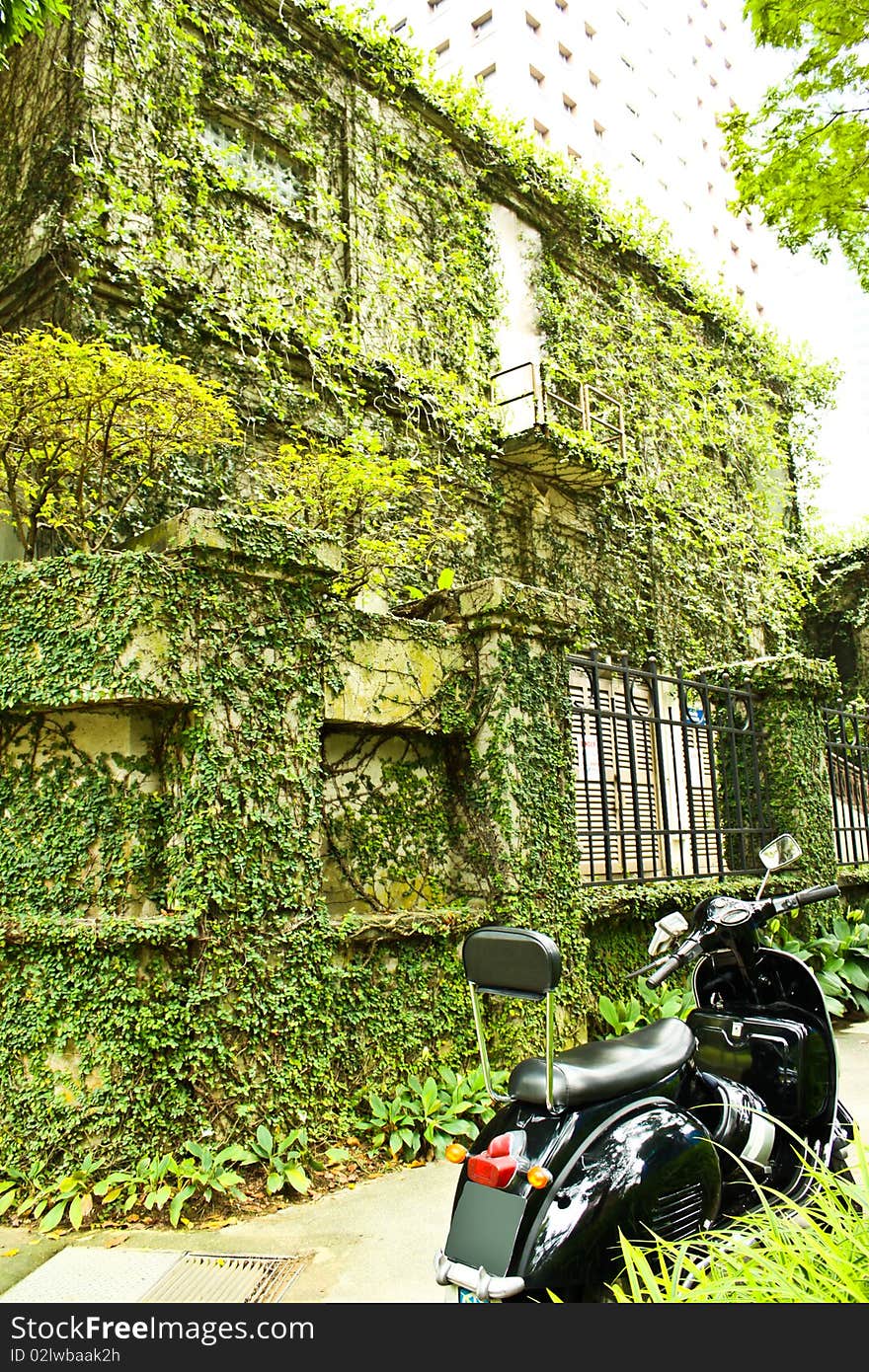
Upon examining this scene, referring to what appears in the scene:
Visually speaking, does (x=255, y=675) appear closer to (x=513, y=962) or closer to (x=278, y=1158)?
(x=278, y=1158)

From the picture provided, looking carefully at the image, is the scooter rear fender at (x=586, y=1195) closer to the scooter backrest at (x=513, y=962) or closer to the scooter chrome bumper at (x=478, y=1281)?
the scooter chrome bumper at (x=478, y=1281)

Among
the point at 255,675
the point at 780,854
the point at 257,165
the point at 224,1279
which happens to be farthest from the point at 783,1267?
the point at 257,165

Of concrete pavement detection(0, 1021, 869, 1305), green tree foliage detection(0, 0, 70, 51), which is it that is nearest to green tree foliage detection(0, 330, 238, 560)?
green tree foliage detection(0, 0, 70, 51)

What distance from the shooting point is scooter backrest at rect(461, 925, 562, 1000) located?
2.21 metres

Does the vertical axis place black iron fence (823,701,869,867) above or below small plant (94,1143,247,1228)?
above

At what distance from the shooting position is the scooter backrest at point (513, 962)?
7.27 feet

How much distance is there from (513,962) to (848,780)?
337 inches

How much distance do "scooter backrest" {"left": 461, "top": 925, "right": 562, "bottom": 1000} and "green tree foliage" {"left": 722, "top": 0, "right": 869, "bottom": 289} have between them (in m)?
8.15

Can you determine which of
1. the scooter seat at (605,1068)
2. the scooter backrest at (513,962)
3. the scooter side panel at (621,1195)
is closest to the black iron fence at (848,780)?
the scooter seat at (605,1068)

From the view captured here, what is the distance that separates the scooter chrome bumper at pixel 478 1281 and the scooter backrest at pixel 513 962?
0.61 meters

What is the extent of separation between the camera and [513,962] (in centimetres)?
228

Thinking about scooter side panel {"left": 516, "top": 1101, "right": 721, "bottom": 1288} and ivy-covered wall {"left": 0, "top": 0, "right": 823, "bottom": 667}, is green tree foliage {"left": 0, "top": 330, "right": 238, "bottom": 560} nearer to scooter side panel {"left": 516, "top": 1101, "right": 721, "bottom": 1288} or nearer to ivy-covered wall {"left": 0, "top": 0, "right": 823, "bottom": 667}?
ivy-covered wall {"left": 0, "top": 0, "right": 823, "bottom": 667}
